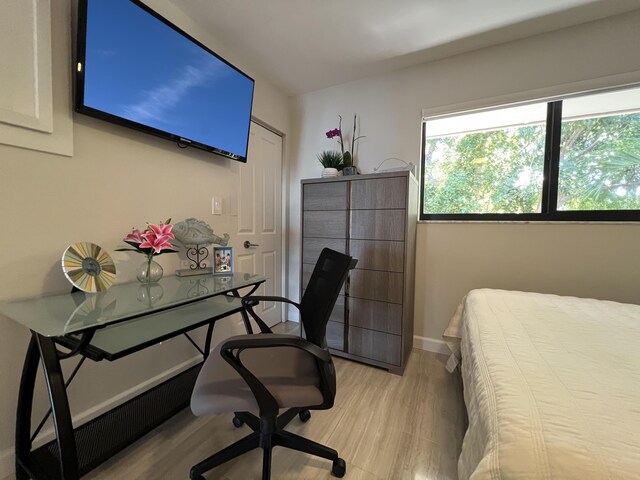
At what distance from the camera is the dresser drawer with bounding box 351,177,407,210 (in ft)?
6.04

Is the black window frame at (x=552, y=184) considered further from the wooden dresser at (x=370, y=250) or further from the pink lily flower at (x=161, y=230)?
the pink lily flower at (x=161, y=230)

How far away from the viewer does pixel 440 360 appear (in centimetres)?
213

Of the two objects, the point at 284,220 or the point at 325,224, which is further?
the point at 284,220

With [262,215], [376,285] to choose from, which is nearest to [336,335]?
[376,285]

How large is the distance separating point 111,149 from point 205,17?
3.71ft

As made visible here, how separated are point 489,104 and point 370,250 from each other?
4.87 feet

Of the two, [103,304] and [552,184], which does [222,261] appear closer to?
[103,304]

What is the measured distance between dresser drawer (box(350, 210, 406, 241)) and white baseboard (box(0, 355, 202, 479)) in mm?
1581

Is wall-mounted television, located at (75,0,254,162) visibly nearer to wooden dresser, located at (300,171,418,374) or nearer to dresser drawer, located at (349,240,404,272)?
wooden dresser, located at (300,171,418,374)

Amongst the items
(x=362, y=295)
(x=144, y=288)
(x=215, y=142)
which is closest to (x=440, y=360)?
(x=362, y=295)

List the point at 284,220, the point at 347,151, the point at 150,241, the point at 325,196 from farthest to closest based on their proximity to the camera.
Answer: the point at 284,220, the point at 347,151, the point at 325,196, the point at 150,241

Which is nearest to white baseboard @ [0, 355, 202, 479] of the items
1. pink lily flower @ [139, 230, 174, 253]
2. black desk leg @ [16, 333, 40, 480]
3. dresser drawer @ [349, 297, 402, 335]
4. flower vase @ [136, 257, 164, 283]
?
black desk leg @ [16, 333, 40, 480]

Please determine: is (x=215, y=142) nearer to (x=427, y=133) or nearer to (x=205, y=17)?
(x=205, y=17)

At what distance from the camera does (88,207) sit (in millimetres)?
1275
